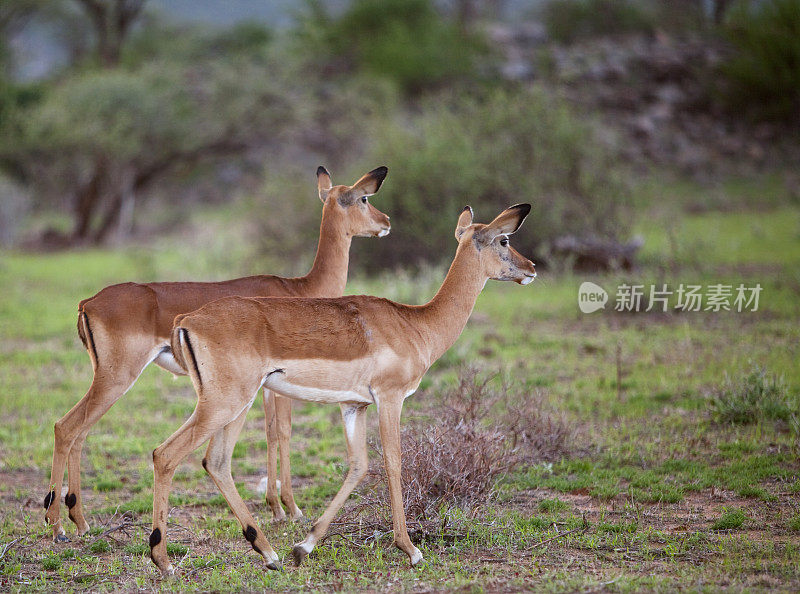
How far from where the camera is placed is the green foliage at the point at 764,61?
23312 millimetres

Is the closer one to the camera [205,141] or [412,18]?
[205,141]

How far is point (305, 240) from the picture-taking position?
15.8 metres

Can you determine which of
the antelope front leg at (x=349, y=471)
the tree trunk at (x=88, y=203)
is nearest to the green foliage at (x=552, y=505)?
the antelope front leg at (x=349, y=471)

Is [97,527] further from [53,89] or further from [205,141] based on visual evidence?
[53,89]

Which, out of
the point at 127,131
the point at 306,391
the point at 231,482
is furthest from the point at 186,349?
the point at 127,131

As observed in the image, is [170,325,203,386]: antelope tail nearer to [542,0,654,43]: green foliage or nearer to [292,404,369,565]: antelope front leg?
[292,404,369,565]: antelope front leg

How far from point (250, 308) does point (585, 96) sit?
79.8ft

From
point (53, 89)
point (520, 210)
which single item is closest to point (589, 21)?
point (53, 89)

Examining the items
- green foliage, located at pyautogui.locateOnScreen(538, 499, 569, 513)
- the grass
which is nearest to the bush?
the grass

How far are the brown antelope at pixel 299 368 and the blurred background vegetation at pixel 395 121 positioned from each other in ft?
31.1

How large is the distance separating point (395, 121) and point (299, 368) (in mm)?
13106

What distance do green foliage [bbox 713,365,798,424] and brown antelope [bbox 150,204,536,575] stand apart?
3199 mm

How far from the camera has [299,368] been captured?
4.83 m

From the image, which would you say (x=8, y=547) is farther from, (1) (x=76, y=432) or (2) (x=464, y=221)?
(2) (x=464, y=221)
